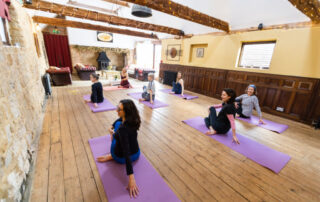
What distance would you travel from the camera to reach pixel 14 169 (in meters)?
1.21

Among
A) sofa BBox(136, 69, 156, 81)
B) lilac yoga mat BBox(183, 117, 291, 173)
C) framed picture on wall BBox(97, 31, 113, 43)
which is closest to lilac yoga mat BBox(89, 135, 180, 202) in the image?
lilac yoga mat BBox(183, 117, 291, 173)

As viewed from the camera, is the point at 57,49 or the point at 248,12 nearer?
the point at 248,12

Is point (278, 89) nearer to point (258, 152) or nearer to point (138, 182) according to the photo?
point (258, 152)

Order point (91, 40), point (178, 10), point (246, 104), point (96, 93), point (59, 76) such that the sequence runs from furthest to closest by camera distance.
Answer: point (91, 40)
point (59, 76)
point (96, 93)
point (246, 104)
point (178, 10)

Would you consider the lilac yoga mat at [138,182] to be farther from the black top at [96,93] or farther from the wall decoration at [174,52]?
the wall decoration at [174,52]

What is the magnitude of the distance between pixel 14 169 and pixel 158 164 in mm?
1394

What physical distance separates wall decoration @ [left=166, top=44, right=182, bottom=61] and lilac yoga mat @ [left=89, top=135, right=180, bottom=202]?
18.0 ft

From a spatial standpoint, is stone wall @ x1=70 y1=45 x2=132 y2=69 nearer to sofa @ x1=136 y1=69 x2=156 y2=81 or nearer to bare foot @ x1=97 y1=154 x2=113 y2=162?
sofa @ x1=136 y1=69 x2=156 y2=81

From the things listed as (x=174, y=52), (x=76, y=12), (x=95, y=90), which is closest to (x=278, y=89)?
(x=174, y=52)

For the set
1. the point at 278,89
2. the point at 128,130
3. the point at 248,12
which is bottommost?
the point at 128,130

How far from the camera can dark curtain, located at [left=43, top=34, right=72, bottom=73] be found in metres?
8.07

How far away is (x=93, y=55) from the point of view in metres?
9.68

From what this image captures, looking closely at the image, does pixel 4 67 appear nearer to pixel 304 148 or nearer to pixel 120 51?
pixel 304 148

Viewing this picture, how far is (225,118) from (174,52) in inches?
194
